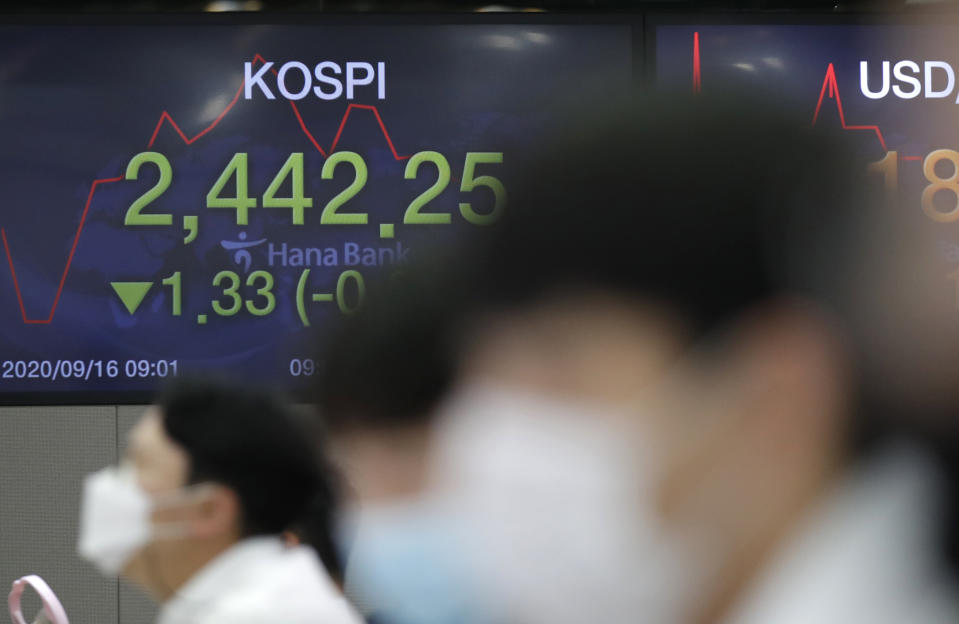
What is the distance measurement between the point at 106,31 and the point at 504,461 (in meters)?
3.56

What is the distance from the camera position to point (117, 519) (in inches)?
82.1

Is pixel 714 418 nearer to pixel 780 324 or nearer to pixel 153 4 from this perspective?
pixel 780 324

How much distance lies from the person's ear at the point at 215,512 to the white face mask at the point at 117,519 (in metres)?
0.10

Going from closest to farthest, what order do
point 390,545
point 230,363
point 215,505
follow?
point 390,545, point 215,505, point 230,363

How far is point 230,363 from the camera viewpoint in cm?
366

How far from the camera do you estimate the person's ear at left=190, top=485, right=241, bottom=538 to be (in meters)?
1.90

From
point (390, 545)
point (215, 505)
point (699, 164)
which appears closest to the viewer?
point (699, 164)

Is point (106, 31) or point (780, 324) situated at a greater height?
point (106, 31)

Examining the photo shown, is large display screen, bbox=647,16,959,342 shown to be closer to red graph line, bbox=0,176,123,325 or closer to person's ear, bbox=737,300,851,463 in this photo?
red graph line, bbox=0,176,123,325

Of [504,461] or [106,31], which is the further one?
[106,31]

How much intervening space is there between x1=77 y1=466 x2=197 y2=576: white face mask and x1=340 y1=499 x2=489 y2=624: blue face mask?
0.96 metres

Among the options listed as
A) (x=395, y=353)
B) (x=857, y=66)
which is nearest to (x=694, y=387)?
(x=395, y=353)

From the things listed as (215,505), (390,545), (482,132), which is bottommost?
(215,505)

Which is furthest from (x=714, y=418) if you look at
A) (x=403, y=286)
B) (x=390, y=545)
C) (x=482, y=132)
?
(x=482, y=132)
